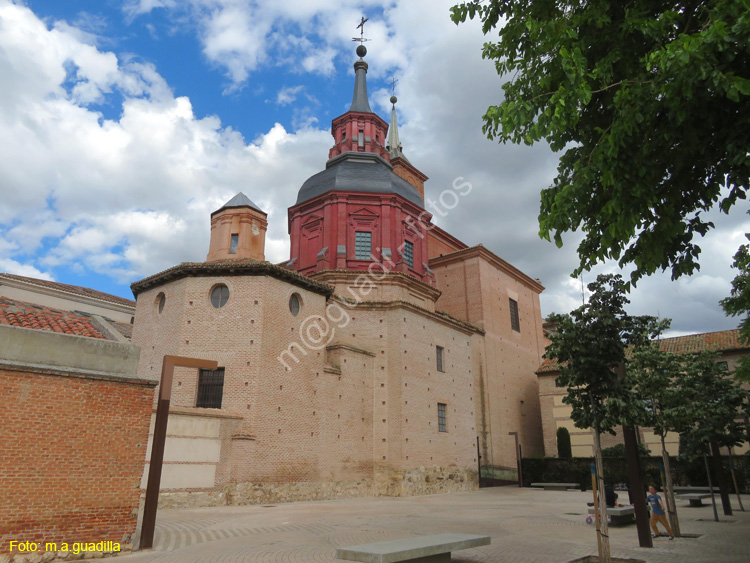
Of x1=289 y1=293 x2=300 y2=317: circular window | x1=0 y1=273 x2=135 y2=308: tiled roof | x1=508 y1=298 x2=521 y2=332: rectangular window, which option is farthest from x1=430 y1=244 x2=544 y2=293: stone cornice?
x1=0 y1=273 x2=135 y2=308: tiled roof

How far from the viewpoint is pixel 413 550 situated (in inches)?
281

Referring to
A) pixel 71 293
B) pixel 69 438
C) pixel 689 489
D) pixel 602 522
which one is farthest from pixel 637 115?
pixel 71 293

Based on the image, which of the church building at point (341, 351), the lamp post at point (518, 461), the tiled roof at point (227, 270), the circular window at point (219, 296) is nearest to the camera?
the church building at point (341, 351)

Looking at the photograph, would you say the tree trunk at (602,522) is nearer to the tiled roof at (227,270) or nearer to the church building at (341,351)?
the church building at (341,351)

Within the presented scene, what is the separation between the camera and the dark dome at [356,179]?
A: 2745 centimetres

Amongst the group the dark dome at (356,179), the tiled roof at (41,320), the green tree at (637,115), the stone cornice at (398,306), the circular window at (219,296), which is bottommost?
the tiled roof at (41,320)

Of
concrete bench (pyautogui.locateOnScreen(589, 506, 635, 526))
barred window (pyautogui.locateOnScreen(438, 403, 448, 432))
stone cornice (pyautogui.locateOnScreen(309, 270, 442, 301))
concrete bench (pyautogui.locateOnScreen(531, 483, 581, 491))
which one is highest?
stone cornice (pyautogui.locateOnScreen(309, 270, 442, 301))

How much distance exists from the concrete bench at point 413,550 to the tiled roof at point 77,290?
2939 cm

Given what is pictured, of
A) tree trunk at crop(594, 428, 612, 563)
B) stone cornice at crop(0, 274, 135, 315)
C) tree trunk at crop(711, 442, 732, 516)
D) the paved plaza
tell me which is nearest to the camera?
tree trunk at crop(594, 428, 612, 563)

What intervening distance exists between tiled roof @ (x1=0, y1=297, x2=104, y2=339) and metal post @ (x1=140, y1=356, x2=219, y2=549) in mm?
1578

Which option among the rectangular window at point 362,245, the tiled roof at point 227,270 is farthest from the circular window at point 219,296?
the rectangular window at point 362,245

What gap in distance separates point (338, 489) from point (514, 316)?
20.4m

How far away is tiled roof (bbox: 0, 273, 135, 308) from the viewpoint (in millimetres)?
29153

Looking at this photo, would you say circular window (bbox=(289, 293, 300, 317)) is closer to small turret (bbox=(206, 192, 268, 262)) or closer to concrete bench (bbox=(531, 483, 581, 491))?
small turret (bbox=(206, 192, 268, 262))
